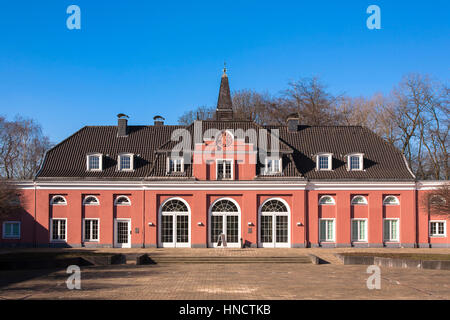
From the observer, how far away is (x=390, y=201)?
144 ft

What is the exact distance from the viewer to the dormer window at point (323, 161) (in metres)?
44.6

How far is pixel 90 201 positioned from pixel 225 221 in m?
11.5

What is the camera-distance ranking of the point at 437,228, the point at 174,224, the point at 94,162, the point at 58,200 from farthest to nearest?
the point at 94,162, the point at 437,228, the point at 58,200, the point at 174,224

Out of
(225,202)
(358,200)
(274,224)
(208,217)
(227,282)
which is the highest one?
(358,200)

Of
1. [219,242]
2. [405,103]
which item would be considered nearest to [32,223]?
[219,242]

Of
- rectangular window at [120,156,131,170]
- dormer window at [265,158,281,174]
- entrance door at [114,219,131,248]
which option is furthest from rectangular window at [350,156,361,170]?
entrance door at [114,219,131,248]

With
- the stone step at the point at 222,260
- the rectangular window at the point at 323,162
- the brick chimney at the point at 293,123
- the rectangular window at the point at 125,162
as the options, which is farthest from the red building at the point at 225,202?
the stone step at the point at 222,260

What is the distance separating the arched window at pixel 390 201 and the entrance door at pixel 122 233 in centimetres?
2162

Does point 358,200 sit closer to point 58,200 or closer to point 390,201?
point 390,201

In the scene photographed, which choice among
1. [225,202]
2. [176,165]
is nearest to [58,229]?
[176,165]

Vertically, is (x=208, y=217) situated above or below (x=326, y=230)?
above

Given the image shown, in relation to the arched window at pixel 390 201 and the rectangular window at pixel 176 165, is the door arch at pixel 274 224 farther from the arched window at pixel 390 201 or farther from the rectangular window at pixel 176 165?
the arched window at pixel 390 201

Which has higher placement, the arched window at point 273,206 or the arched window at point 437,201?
the arched window at point 437,201

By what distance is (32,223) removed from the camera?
4309 cm
